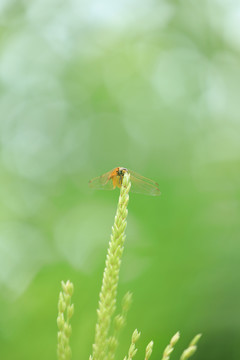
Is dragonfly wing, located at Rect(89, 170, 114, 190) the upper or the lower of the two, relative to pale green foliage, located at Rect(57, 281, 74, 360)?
upper

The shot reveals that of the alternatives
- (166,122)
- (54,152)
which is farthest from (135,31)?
(54,152)

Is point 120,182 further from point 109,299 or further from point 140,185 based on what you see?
point 109,299

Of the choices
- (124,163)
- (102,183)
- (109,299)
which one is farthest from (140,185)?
(124,163)

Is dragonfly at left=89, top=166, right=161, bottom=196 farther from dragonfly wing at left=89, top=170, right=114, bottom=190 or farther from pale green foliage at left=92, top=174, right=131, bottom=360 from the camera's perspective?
pale green foliage at left=92, top=174, right=131, bottom=360

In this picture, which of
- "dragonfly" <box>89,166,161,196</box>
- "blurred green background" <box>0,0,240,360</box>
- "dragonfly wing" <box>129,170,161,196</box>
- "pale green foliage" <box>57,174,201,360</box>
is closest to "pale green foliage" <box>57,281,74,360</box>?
"pale green foliage" <box>57,174,201,360</box>

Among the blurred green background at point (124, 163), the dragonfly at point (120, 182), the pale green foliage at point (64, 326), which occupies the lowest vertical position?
the pale green foliage at point (64, 326)

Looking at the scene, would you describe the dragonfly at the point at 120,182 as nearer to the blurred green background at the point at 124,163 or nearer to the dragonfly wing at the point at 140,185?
the dragonfly wing at the point at 140,185

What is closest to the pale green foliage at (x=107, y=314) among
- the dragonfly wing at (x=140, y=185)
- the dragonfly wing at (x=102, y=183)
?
the dragonfly wing at (x=140, y=185)

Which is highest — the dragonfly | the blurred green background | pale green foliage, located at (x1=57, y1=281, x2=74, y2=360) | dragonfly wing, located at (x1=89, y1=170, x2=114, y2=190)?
the blurred green background

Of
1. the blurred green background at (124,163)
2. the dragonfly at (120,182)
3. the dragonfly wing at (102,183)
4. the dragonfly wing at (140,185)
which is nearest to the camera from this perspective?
the dragonfly at (120,182)

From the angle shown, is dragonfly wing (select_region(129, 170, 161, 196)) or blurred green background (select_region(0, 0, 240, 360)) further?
blurred green background (select_region(0, 0, 240, 360))

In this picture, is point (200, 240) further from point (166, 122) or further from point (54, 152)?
point (54, 152)
